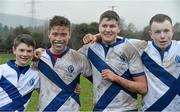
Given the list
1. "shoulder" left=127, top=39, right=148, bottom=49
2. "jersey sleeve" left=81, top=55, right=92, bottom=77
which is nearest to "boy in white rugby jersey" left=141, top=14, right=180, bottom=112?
"shoulder" left=127, top=39, right=148, bottom=49

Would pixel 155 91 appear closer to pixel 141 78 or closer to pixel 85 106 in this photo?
pixel 141 78

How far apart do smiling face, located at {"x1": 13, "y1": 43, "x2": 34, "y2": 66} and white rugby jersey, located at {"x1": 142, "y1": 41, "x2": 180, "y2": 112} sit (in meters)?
1.57

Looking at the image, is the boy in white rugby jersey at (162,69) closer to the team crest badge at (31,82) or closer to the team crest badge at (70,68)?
the team crest badge at (70,68)

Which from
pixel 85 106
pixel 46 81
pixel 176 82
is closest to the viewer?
pixel 176 82

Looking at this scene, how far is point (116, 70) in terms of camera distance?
16.8 feet

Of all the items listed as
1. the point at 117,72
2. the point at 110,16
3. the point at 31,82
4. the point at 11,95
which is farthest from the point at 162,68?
the point at 11,95

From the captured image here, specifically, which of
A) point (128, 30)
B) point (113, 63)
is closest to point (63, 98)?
point (113, 63)

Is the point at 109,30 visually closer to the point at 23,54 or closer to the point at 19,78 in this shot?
the point at 23,54

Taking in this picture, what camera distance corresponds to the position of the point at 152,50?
→ 5184 mm

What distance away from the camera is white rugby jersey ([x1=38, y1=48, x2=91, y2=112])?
17.3 ft

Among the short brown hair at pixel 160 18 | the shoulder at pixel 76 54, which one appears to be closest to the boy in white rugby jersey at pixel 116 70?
the shoulder at pixel 76 54

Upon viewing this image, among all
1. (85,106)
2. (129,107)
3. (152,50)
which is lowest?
(85,106)

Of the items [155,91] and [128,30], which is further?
[128,30]

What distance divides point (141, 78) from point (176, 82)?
425 mm
